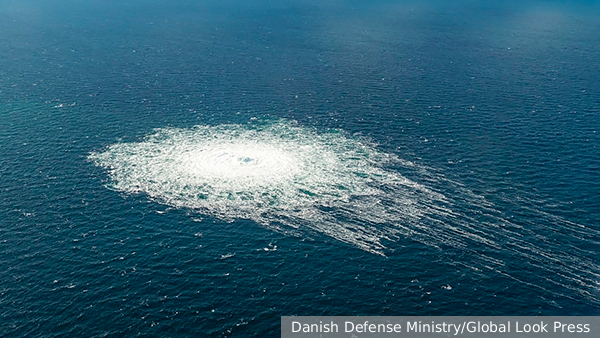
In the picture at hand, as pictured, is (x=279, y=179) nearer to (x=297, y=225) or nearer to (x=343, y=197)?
(x=343, y=197)

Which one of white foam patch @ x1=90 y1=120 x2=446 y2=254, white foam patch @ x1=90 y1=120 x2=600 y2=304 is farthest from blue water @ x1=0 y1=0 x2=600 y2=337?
white foam patch @ x1=90 y1=120 x2=446 y2=254

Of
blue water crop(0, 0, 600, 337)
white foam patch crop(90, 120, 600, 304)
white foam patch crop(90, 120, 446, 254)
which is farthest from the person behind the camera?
white foam patch crop(90, 120, 446, 254)

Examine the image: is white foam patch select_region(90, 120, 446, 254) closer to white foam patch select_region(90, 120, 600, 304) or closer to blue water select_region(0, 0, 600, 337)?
white foam patch select_region(90, 120, 600, 304)

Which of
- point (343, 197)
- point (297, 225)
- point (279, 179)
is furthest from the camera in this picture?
point (279, 179)

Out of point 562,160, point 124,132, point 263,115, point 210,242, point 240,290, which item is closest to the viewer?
point 240,290

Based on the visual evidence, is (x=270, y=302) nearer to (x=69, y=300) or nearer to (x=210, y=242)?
(x=210, y=242)

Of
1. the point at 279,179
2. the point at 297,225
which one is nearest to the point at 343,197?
the point at 297,225

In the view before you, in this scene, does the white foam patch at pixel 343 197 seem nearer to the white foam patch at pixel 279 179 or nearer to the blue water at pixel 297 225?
the white foam patch at pixel 279 179

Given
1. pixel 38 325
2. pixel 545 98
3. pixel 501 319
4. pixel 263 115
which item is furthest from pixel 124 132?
pixel 545 98
